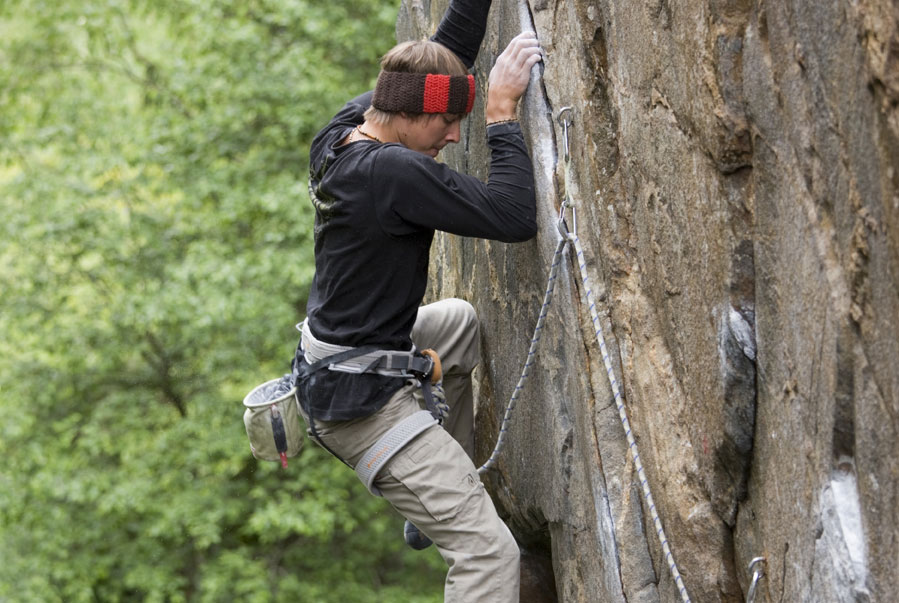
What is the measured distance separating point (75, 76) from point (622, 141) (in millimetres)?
9037

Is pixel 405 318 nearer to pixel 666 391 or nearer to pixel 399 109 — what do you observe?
pixel 399 109

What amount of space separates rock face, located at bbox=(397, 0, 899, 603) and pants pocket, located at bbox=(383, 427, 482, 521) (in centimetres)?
43

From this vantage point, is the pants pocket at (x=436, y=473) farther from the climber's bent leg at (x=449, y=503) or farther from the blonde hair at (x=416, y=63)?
the blonde hair at (x=416, y=63)

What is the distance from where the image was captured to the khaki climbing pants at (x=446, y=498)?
3.65m

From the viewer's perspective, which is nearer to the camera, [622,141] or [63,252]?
[622,141]

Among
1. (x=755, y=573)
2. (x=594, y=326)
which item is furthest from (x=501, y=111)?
(x=755, y=573)

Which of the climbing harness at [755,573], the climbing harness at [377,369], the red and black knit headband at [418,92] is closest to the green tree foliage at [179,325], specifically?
the climbing harness at [377,369]

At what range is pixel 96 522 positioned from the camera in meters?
9.95

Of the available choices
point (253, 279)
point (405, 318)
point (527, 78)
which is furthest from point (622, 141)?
point (253, 279)

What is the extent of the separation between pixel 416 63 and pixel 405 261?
68cm

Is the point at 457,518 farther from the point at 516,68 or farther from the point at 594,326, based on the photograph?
the point at 516,68

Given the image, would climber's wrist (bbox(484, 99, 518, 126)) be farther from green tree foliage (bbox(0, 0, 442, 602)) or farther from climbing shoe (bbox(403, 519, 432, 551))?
green tree foliage (bbox(0, 0, 442, 602))

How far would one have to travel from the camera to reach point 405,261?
3576 millimetres

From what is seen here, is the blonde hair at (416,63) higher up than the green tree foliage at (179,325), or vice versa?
the blonde hair at (416,63)
